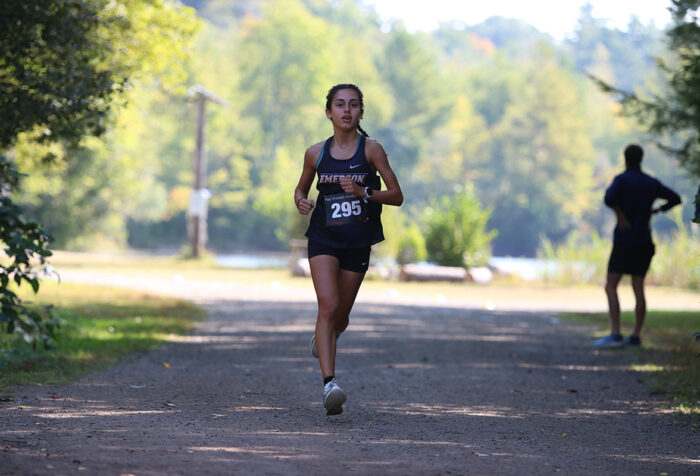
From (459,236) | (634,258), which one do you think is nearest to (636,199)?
(634,258)

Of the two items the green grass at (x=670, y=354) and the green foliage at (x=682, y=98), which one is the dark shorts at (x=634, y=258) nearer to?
the green grass at (x=670, y=354)

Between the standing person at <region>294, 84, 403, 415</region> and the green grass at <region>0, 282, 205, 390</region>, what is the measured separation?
2568 mm

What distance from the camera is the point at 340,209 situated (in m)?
6.92

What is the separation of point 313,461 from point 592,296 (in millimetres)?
20890

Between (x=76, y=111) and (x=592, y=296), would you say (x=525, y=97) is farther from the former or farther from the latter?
(x=76, y=111)

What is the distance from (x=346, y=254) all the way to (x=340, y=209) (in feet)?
1.11

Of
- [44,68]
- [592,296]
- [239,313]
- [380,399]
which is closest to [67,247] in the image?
[592,296]

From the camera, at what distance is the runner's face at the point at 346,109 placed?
7020 mm

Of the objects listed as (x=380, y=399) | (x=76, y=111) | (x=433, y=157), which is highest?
(x=433, y=157)

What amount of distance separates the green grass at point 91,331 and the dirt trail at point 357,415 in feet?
1.06

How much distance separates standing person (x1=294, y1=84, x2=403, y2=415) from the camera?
693 centimetres

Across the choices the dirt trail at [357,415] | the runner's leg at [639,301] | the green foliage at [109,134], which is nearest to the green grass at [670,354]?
the dirt trail at [357,415]

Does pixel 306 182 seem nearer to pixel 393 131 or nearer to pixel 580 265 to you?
pixel 580 265

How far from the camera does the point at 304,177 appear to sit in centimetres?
727
